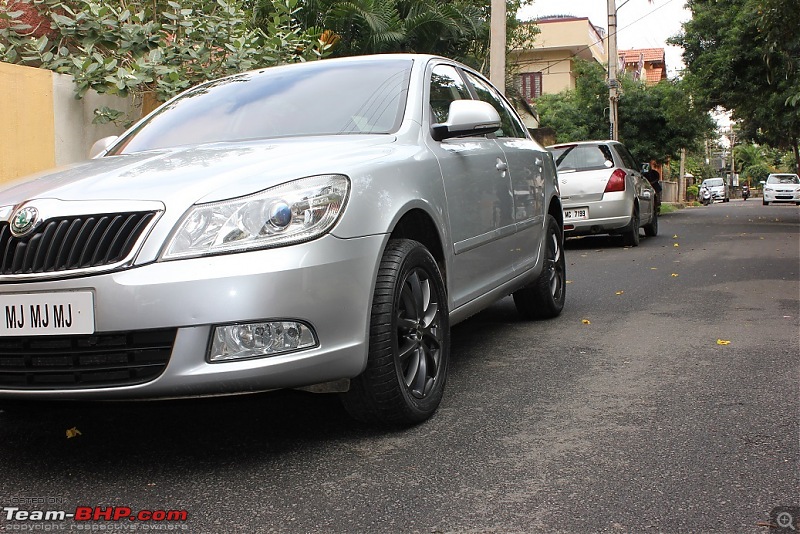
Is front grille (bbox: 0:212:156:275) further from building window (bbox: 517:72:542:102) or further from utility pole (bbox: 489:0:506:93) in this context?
building window (bbox: 517:72:542:102)

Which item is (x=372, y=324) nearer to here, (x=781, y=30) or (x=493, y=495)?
(x=493, y=495)

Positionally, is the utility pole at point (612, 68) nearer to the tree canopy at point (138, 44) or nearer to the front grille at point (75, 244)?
the tree canopy at point (138, 44)

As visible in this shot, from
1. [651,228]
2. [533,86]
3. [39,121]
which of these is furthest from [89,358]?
[533,86]

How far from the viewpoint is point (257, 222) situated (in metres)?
3.00

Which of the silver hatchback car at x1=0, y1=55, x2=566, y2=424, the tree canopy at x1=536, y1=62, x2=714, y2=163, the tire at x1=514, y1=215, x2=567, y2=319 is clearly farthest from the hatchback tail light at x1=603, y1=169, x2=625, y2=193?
the tree canopy at x1=536, y1=62, x2=714, y2=163

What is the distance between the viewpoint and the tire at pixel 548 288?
19.8 feet

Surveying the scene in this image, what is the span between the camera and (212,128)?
4.37 meters

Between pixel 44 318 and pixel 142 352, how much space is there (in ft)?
1.11

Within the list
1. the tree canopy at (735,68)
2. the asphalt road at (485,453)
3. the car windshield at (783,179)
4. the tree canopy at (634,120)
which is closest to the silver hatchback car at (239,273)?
the asphalt road at (485,453)

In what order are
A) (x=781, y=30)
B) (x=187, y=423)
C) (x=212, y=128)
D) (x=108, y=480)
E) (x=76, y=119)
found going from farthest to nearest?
1. (x=781, y=30)
2. (x=76, y=119)
3. (x=212, y=128)
4. (x=187, y=423)
5. (x=108, y=480)

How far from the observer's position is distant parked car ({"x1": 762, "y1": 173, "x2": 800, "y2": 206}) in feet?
137

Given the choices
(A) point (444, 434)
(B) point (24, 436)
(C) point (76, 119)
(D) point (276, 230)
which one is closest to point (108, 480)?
(B) point (24, 436)

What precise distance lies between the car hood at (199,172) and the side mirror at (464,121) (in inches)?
17.5

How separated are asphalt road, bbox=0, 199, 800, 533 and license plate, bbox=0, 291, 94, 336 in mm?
532
